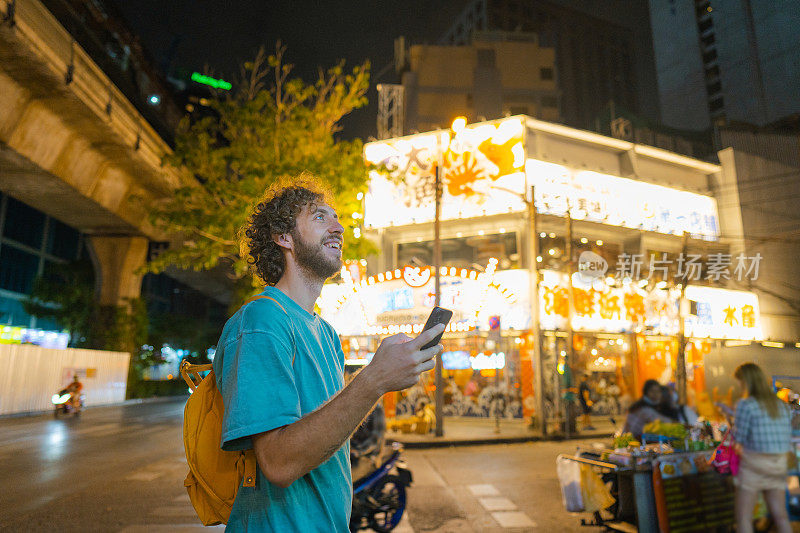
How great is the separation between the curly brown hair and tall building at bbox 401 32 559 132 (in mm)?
39119

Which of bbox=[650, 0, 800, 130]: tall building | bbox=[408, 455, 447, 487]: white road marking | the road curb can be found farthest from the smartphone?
the road curb

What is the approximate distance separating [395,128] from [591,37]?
54.6m

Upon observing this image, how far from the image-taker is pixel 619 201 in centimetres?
1911

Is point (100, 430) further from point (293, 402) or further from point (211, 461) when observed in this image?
point (293, 402)

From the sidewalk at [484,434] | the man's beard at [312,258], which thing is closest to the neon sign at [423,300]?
the sidewalk at [484,434]

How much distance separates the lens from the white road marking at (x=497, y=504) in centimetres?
698

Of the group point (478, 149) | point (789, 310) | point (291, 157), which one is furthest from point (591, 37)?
point (789, 310)

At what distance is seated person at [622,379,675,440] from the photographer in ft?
22.5

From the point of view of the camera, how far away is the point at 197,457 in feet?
5.11

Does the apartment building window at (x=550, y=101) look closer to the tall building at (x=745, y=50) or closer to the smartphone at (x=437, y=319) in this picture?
the tall building at (x=745, y=50)

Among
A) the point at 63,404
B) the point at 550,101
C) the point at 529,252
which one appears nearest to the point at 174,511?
the point at 529,252

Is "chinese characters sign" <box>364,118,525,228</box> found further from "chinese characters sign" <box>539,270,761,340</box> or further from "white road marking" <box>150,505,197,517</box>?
"white road marking" <box>150,505,197,517</box>

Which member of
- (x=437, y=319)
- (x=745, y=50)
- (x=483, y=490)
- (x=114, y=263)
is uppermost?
(x=114, y=263)

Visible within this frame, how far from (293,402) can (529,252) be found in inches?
658
